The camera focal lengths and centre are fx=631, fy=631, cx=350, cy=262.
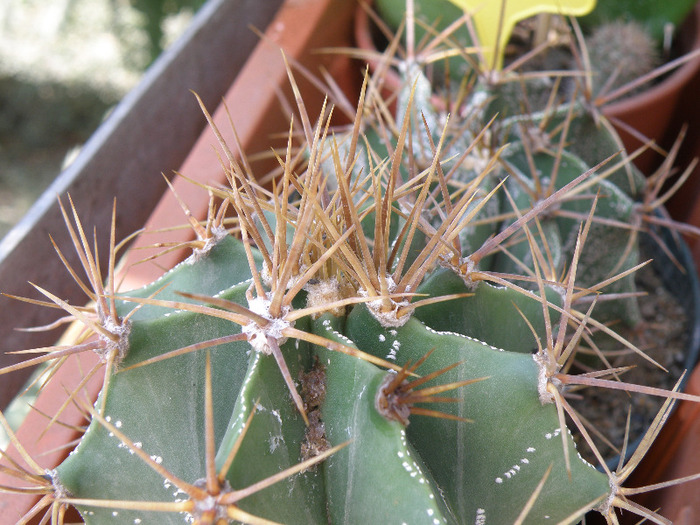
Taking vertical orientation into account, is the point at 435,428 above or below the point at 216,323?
below

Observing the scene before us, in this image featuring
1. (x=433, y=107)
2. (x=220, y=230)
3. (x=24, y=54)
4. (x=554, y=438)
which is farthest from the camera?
(x=24, y=54)

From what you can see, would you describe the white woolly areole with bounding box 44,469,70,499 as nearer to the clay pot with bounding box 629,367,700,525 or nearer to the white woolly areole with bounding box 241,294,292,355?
the white woolly areole with bounding box 241,294,292,355

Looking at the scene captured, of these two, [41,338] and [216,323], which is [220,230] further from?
[41,338]

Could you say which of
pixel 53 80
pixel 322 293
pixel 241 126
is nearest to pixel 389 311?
pixel 322 293

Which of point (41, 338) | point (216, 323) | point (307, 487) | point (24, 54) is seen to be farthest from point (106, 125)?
point (24, 54)

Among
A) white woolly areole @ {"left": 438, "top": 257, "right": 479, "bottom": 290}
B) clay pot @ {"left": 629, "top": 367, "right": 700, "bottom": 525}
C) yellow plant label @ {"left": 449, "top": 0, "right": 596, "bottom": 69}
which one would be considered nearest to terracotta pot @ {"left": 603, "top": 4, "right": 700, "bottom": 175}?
yellow plant label @ {"left": 449, "top": 0, "right": 596, "bottom": 69}

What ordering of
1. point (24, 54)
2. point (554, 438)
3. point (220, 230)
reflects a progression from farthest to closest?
1. point (24, 54)
2. point (220, 230)
3. point (554, 438)

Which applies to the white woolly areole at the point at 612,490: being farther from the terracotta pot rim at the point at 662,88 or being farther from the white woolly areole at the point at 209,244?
the terracotta pot rim at the point at 662,88

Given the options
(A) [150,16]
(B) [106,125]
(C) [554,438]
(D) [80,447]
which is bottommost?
(C) [554,438]
